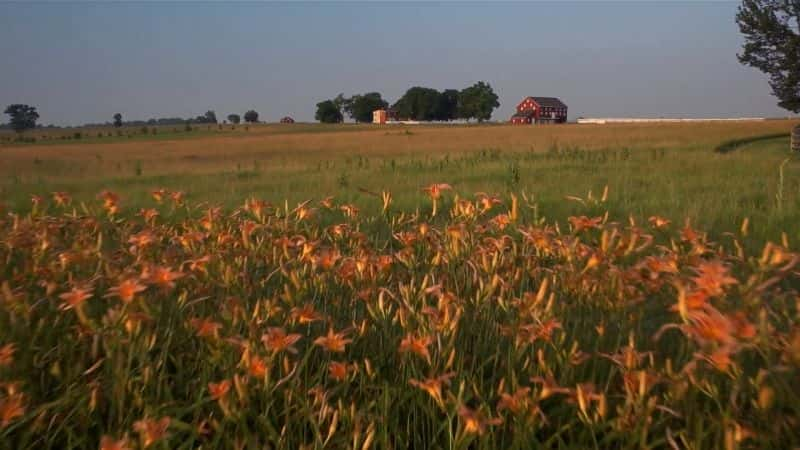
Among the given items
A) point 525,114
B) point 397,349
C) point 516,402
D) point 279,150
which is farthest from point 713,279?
point 525,114

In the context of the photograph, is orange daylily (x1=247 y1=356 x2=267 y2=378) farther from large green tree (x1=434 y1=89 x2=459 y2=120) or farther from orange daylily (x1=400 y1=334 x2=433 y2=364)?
large green tree (x1=434 y1=89 x2=459 y2=120)

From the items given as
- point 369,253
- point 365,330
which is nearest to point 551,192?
point 369,253

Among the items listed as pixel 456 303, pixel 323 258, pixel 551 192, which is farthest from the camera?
pixel 551 192

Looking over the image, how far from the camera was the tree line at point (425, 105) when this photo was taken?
294ft

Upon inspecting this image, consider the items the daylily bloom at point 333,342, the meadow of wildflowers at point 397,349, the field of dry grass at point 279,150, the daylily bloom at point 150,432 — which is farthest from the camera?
the field of dry grass at point 279,150

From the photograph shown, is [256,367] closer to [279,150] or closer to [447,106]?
[279,150]

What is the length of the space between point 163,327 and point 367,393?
528 millimetres

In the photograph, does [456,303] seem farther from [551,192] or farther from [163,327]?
[551,192]

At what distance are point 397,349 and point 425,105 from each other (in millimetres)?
94929

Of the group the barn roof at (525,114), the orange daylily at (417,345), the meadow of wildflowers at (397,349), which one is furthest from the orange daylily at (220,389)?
the barn roof at (525,114)

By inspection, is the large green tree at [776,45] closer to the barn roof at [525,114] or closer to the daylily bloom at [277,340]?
the daylily bloom at [277,340]

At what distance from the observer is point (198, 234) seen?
173 centimetres

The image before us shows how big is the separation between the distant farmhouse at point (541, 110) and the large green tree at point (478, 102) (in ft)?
16.0

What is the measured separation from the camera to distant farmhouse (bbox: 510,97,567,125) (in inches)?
3346
